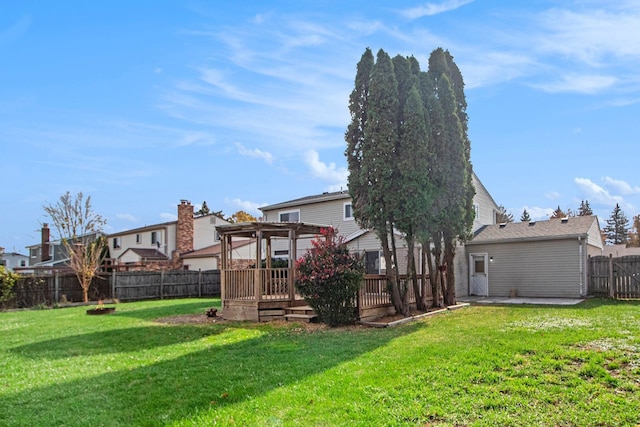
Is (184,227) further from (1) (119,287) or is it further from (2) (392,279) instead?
(2) (392,279)

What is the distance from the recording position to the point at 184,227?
29.9 m

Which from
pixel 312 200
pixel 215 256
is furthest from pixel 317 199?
pixel 215 256

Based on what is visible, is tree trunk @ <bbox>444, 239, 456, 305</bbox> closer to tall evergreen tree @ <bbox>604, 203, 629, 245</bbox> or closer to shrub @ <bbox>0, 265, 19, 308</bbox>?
shrub @ <bbox>0, 265, 19, 308</bbox>

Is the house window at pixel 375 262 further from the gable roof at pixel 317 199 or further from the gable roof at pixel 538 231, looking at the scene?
the gable roof at pixel 538 231

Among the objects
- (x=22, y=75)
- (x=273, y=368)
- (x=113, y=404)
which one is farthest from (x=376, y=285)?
(x=22, y=75)

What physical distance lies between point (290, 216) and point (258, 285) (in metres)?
11.1

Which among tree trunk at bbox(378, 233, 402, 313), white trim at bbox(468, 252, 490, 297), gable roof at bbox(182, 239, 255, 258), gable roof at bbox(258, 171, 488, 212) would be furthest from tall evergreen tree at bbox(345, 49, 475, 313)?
gable roof at bbox(182, 239, 255, 258)

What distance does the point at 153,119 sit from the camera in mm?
14602

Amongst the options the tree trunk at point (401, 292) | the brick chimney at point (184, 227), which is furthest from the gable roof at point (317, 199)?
Result: the tree trunk at point (401, 292)

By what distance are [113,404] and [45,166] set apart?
14105mm

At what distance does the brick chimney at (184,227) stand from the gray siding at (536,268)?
1883 cm

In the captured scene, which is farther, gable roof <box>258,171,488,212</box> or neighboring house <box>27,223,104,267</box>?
neighboring house <box>27,223,104,267</box>

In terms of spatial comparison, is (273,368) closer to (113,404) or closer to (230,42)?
(113,404)

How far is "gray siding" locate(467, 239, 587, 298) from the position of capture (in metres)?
17.6
